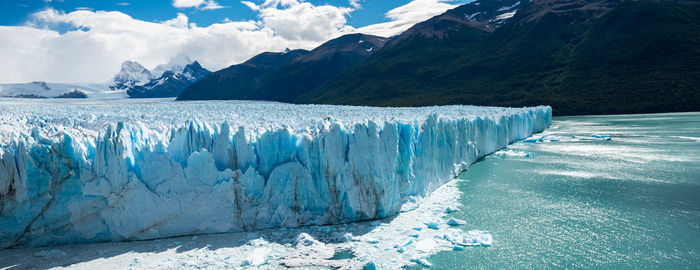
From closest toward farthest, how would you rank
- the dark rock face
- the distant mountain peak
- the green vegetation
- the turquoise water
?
the turquoise water
the green vegetation
the dark rock face
the distant mountain peak

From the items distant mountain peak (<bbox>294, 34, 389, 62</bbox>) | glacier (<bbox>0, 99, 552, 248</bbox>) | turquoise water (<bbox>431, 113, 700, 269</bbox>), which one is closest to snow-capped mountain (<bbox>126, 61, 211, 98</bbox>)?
distant mountain peak (<bbox>294, 34, 389, 62</bbox>)

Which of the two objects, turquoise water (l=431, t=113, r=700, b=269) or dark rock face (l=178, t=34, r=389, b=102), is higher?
dark rock face (l=178, t=34, r=389, b=102)

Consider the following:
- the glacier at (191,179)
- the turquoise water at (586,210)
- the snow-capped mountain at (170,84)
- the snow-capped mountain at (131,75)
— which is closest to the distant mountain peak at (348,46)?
the snow-capped mountain at (170,84)

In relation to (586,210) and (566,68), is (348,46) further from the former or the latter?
(586,210)

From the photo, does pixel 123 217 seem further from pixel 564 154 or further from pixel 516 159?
pixel 564 154

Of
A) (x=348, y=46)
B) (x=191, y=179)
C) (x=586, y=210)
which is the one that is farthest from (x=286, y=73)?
(x=586, y=210)

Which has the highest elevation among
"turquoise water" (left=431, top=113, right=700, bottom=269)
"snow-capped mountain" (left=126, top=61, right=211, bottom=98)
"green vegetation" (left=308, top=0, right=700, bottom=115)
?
"snow-capped mountain" (left=126, top=61, right=211, bottom=98)

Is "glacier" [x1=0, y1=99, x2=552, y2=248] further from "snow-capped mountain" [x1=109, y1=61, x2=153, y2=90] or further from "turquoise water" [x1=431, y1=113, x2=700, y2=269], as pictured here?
"snow-capped mountain" [x1=109, y1=61, x2=153, y2=90]

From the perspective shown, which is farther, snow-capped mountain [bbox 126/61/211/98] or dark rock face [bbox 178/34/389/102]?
snow-capped mountain [bbox 126/61/211/98]
